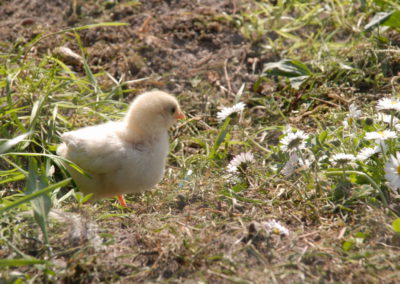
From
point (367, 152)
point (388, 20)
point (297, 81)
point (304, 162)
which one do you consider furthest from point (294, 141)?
point (388, 20)

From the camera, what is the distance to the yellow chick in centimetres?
345

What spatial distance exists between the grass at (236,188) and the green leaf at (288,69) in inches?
0.5

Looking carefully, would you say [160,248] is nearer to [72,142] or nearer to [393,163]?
[72,142]

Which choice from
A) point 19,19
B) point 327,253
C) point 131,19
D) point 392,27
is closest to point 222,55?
point 131,19

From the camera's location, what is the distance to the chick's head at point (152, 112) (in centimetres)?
367

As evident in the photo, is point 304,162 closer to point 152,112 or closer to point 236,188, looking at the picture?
point 236,188

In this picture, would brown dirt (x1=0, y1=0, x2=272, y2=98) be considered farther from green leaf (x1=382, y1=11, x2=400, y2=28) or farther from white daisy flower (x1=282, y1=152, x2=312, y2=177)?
white daisy flower (x1=282, y1=152, x2=312, y2=177)

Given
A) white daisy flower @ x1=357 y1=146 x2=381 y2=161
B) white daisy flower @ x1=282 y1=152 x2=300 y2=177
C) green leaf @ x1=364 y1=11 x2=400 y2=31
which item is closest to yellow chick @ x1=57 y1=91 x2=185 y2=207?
white daisy flower @ x1=282 y1=152 x2=300 y2=177

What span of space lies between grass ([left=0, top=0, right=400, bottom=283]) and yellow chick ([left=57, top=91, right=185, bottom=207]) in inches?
5.3

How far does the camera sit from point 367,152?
3275mm

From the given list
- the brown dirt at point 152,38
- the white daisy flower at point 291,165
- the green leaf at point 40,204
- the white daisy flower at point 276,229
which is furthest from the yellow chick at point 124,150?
the brown dirt at point 152,38

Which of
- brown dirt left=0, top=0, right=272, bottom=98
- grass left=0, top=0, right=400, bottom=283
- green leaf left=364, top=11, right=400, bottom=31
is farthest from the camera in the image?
brown dirt left=0, top=0, right=272, bottom=98

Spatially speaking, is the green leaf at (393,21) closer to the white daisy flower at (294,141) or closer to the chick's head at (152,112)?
the white daisy flower at (294,141)

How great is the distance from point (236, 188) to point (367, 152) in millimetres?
756
